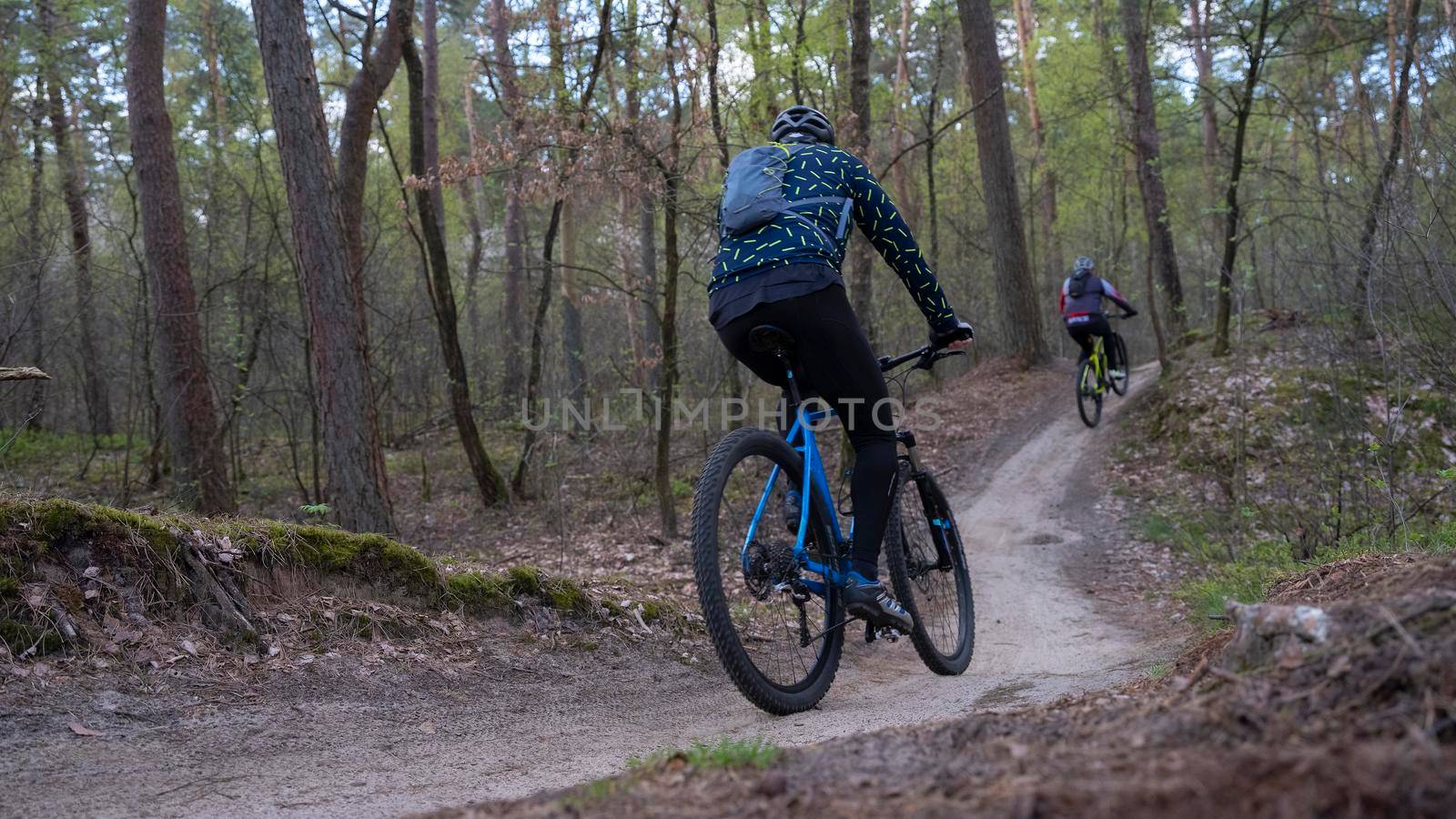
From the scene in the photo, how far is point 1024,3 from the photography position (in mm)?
27047

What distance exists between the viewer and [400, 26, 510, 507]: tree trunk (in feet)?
37.5

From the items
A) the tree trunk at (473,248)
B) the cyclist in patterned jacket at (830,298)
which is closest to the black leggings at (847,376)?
the cyclist in patterned jacket at (830,298)

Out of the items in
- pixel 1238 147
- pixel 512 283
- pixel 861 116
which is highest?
pixel 512 283

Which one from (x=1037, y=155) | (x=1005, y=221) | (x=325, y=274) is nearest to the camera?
(x=325, y=274)

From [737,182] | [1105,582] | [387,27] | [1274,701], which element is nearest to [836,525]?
[737,182]

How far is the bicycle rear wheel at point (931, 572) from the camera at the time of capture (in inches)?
182

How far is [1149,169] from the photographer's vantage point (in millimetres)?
15719

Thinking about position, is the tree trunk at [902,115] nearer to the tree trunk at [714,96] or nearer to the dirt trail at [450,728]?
the tree trunk at [714,96]

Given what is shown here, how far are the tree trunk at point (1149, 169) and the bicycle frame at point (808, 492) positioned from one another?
11.5 meters

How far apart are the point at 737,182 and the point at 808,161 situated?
0.32 meters

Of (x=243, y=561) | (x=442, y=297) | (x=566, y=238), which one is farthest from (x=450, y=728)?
(x=566, y=238)

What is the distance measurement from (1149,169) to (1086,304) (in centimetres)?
384

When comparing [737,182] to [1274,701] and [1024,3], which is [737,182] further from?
[1024,3]

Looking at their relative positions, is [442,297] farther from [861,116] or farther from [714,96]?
[861,116]
